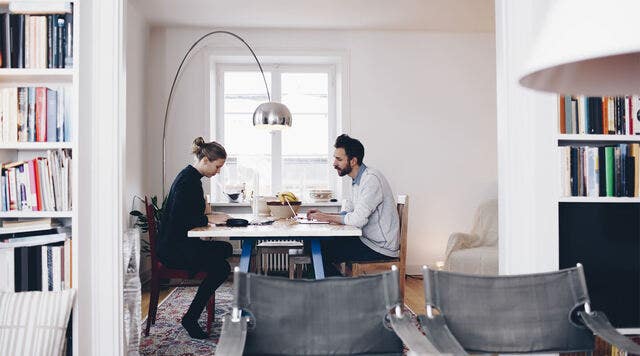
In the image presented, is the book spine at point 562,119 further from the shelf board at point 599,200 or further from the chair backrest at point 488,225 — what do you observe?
the chair backrest at point 488,225

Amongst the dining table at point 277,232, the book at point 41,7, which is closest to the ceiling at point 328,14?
the dining table at point 277,232

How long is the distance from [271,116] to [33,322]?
2554 mm

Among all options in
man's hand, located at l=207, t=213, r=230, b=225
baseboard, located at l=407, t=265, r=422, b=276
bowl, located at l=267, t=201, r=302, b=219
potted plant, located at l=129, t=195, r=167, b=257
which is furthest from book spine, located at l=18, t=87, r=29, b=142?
baseboard, located at l=407, t=265, r=422, b=276

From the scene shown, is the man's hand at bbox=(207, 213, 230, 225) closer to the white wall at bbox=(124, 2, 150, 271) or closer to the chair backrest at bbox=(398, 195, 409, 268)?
the chair backrest at bbox=(398, 195, 409, 268)

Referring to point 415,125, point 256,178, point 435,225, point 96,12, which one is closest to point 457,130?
point 415,125

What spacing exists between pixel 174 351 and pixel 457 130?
157 inches

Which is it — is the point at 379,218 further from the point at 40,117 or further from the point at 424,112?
the point at 424,112

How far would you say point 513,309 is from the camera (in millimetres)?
1349

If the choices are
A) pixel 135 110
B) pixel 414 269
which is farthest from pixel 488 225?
pixel 135 110

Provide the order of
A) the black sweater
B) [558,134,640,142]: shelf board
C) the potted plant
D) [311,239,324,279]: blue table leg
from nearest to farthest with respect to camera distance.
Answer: [558,134,640,142]: shelf board, [311,239,324,279]: blue table leg, the black sweater, the potted plant

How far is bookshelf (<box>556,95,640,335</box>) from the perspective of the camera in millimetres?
2307

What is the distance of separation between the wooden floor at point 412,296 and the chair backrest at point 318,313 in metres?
2.99

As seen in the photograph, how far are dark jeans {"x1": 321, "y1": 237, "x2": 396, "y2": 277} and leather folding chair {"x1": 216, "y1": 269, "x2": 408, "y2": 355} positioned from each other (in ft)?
7.30

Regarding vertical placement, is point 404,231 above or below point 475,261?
above
